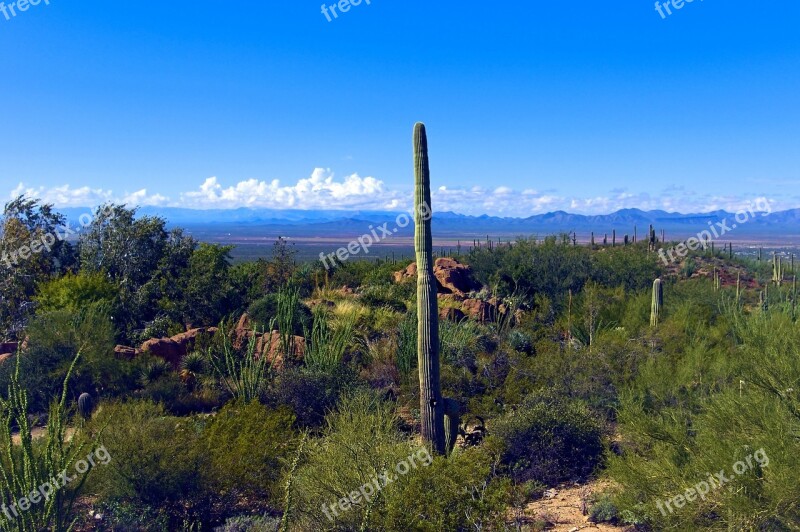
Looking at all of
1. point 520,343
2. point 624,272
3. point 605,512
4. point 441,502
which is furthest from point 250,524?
point 624,272

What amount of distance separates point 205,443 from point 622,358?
6.35 m

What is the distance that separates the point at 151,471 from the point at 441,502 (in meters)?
3.03

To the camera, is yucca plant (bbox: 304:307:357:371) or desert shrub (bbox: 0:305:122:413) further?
desert shrub (bbox: 0:305:122:413)

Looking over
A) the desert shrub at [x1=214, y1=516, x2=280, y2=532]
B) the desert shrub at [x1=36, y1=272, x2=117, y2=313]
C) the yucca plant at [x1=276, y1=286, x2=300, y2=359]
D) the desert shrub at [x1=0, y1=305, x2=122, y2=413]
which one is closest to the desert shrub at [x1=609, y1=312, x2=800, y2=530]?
the desert shrub at [x1=214, y1=516, x2=280, y2=532]

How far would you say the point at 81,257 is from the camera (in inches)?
669

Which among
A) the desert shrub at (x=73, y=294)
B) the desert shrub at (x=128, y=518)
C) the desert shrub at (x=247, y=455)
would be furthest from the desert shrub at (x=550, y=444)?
the desert shrub at (x=73, y=294)

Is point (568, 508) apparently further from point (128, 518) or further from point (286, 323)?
point (286, 323)

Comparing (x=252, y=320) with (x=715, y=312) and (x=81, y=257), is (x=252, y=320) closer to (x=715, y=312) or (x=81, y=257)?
(x=81, y=257)

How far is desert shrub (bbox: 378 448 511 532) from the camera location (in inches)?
188

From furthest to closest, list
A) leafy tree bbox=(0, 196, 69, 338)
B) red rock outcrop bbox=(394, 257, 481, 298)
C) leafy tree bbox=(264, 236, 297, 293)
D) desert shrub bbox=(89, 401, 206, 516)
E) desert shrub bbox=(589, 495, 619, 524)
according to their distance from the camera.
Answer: leafy tree bbox=(264, 236, 297, 293) → red rock outcrop bbox=(394, 257, 481, 298) → leafy tree bbox=(0, 196, 69, 338) → desert shrub bbox=(589, 495, 619, 524) → desert shrub bbox=(89, 401, 206, 516)

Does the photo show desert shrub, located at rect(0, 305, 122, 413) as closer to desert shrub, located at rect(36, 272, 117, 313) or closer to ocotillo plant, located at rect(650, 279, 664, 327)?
desert shrub, located at rect(36, 272, 117, 313)
